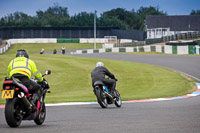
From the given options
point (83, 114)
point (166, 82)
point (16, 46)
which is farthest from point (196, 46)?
point (16, 46)

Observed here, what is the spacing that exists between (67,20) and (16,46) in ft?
171

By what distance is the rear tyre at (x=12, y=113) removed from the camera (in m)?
8.01

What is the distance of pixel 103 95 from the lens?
1303cm

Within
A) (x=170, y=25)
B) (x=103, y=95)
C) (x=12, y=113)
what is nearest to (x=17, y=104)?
(x=12, y=113)

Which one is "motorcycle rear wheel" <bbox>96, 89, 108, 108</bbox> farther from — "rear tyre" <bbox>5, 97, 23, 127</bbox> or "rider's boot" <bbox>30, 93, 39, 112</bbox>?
"rear tyre" <bbox>5, 97, 23, 127</bbox>

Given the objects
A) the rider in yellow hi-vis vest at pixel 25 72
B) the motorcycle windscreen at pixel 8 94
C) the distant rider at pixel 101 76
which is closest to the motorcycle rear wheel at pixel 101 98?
the distant rider at pixel 101 76

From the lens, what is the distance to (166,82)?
23547mm

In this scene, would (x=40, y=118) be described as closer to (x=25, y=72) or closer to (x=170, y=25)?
(x=25, y=72)

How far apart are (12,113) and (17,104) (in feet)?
1.20

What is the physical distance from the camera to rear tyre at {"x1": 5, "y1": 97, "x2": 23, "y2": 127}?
801 centimetres

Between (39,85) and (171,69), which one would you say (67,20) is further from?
(39,85)

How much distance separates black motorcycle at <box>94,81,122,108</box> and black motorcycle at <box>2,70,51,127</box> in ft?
13.5

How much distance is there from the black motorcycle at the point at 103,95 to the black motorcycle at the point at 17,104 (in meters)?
4.10

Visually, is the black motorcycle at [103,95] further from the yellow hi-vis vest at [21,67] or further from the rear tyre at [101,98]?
the yellow hi-vis vest at [21,67]
